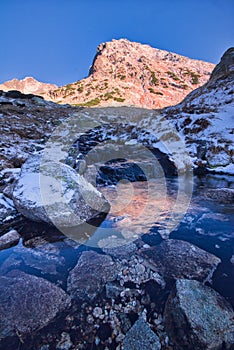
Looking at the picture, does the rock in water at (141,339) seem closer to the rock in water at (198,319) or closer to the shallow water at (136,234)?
the rock in water at (198,319)

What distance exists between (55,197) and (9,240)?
1.53 metres

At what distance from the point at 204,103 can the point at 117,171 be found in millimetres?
18056

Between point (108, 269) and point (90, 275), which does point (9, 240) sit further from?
point (108, 269)

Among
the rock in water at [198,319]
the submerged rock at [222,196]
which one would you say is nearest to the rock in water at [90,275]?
the rock in water at [198,319]

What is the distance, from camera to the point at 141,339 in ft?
7.79

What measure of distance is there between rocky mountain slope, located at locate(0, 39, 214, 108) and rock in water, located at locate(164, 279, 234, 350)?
88.3 m

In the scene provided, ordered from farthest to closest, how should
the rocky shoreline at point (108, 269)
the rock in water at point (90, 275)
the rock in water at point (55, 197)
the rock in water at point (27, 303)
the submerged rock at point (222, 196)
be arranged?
the submerged rock at point (222, 196) < the rock in water at point (55, 197) < the rock in water at point (90, 275) < the rock in water at point (27, 303) < the rocky shoreline at point (108, 269)

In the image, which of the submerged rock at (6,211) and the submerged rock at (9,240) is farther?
the submerged rock at (6,211)

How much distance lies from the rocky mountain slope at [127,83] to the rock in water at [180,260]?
285 ft

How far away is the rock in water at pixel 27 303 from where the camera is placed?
2.62 metres

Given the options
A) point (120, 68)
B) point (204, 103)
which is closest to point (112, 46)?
point (120, 68)

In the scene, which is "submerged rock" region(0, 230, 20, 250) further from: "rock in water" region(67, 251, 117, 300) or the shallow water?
"rock in water" region(67, 251, 117, 300)

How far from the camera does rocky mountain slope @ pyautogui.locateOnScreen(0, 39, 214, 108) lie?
10144cm

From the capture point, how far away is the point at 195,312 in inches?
97.5
